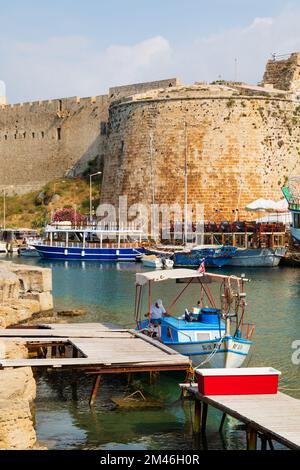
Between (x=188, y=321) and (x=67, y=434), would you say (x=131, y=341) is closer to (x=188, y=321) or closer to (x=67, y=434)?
(x=188, y=321)

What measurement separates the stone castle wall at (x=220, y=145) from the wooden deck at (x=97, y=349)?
23225 millimetres

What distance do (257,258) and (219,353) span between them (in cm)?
2193

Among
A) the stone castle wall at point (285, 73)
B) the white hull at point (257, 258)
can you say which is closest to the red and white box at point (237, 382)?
the white hull at point (257, 258)

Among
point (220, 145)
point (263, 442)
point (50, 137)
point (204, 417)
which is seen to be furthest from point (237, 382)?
point (50, 137)

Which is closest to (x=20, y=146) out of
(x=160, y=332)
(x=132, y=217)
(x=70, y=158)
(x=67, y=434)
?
(x=70, y=158)

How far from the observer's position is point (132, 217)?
4066 cm

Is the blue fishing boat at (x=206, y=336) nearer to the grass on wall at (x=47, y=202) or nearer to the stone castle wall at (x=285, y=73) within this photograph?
the stone castle wall at (x=285, y=73)

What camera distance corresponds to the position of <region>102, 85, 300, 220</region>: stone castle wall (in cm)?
3875

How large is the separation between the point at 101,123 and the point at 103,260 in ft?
38.4

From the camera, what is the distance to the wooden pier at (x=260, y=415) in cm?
898

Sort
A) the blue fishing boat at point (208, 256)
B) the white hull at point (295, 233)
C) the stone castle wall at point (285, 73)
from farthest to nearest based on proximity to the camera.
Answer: the stone castle wall at point (285, 73) < the white hull at point (295, 233) < the blue fishing boat at point (208, 256)

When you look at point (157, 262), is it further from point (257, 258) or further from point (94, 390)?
point (94, 390)

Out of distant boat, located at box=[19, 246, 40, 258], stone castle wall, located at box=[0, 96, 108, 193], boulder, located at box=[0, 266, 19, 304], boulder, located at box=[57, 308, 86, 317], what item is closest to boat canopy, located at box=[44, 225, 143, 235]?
distant boat, located at box=[19, 246, 40, 258]

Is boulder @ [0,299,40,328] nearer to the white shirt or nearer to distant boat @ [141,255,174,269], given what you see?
the white shirt
